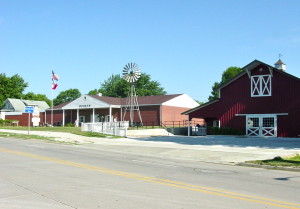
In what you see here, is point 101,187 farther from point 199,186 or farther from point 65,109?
point 65,109

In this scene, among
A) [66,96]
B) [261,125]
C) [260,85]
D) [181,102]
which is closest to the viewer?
[261,125]

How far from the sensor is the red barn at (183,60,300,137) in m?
31.7

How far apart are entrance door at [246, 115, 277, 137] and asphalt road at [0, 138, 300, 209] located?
69.3 feet

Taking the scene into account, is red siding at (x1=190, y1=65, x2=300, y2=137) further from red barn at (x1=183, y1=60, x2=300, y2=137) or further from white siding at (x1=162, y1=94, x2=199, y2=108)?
white siding at (x1=162, y1=94, x2=199, y2=108)

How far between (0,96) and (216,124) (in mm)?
71735

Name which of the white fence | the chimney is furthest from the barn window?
the white fence

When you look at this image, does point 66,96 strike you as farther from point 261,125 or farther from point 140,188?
point 140,188

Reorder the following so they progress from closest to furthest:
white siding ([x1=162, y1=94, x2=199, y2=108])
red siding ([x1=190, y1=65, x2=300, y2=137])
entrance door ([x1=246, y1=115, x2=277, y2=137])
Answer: red siding ([x1=190, y1=65, x2=300, y2=137])
entrance door ([x1=246, y1=115, x2=277, y2=137])
white siding ([x1=162, y1=94, x2=199, y2=108])

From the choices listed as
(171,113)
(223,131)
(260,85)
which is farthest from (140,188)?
(171,113)

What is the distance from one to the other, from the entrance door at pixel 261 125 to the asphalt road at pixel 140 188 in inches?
832

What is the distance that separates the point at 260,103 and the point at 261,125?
84.2 inches

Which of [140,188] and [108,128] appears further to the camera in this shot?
[108,128]

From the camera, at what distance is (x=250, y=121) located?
1345 inches

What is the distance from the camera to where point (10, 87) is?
9750cm
